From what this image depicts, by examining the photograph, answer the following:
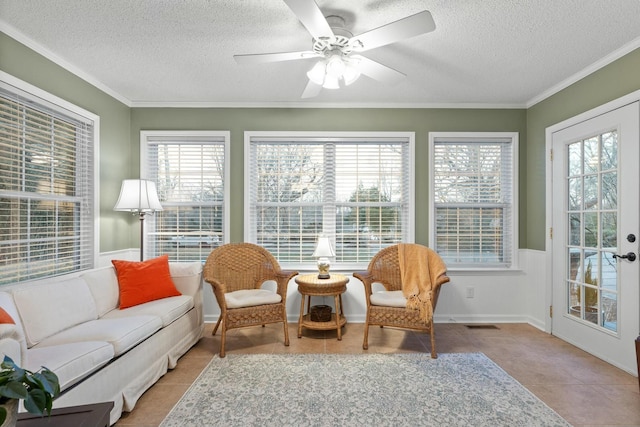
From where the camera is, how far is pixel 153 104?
3.65 m

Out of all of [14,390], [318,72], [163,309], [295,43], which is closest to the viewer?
[14,390]

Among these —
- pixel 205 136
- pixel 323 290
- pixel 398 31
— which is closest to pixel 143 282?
pixel 323 290

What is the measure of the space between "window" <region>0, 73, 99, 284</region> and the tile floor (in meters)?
1.36

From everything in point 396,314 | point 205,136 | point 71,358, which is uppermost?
point 205,136

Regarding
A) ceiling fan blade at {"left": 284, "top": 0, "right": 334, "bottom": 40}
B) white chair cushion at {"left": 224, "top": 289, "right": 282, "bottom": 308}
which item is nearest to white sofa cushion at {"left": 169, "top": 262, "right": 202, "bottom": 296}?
white chair cushion at {"left": 224, "top": 289, "right": 282, "bottom": 308}

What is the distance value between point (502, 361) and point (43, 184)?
401 cm

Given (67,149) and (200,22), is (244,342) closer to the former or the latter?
(67,149)

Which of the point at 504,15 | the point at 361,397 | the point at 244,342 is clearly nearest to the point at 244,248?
the point at 244,342

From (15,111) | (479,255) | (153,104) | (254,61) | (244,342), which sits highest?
(153,104)

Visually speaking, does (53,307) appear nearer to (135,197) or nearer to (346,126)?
(135,197)

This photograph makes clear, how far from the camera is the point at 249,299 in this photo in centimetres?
283

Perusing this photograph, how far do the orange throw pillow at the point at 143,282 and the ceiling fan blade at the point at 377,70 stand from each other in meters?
2.40

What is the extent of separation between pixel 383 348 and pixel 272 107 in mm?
2810

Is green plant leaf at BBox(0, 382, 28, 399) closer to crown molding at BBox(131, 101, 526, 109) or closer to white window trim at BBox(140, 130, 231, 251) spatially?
white window trim at BBox(140, 130, 231, 251)
